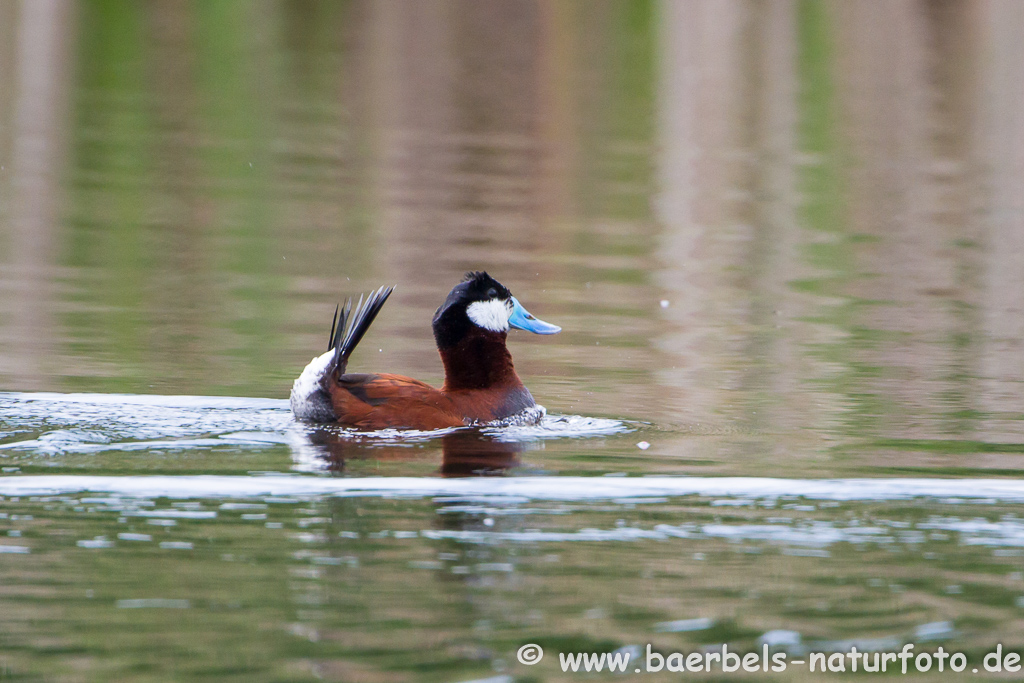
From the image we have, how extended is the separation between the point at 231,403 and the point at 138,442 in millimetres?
1216

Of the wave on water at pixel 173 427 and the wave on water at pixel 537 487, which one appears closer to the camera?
the wave on water at pixel 537 487

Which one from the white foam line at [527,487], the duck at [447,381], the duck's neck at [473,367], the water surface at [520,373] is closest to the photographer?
the water surface at [520,373]

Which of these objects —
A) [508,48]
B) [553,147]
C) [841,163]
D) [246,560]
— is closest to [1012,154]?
[841,163]

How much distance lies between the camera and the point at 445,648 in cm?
531

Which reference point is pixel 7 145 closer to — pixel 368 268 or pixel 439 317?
pixel 368 268

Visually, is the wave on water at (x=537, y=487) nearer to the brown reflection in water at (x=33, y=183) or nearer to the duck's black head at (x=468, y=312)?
the duck's black head at (x=468, y=312)

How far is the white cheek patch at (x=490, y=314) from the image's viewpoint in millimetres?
9500

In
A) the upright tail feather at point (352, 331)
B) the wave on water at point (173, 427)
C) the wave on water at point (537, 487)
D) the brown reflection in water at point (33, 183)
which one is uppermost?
the brown reflection in water at point (33, 183)

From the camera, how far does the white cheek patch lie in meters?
9.50

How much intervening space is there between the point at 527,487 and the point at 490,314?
7.39 ft

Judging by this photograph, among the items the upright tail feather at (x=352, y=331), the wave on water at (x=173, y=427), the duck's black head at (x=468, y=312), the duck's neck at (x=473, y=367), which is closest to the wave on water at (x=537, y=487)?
the wave on water at (x=173, y=427)

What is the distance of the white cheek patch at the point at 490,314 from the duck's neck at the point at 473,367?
0.06m

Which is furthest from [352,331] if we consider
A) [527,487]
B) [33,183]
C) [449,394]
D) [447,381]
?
[33,183]

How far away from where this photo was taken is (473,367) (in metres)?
9.46
